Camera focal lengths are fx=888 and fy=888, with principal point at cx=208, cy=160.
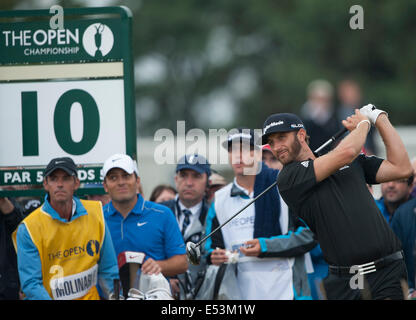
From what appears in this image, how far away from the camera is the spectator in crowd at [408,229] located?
7.71m

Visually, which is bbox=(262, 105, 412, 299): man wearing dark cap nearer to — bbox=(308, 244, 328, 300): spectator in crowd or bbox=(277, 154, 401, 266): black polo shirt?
bbox=(277, 154, 401, 266): black polo shirt

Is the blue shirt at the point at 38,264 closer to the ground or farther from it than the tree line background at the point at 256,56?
closer to the ground

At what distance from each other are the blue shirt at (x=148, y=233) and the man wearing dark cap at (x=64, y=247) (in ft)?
1.31

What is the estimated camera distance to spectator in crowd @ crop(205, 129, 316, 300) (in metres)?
7.16

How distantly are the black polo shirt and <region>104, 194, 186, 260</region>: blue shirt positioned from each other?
135 cm

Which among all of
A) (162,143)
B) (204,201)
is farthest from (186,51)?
(204,201)

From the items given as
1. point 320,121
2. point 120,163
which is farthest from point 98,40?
point 320,121

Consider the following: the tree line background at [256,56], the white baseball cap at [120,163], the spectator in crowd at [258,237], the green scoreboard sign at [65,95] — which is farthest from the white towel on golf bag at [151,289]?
the tree line background at [256,56]

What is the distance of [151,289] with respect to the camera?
673 cm

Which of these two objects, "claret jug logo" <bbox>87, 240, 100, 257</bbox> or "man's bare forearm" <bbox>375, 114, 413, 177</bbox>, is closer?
"man's bare forearm" <bbox>375, 114, 413, 177</bbox>

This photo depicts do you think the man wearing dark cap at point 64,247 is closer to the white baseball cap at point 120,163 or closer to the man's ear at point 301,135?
the white baseball cap at point 120,163

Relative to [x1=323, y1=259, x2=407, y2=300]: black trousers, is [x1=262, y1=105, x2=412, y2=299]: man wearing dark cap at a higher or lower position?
higher

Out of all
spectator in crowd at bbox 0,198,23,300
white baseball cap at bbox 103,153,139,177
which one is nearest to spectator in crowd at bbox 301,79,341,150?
white baseball cap at bbox 103,153,139,177
